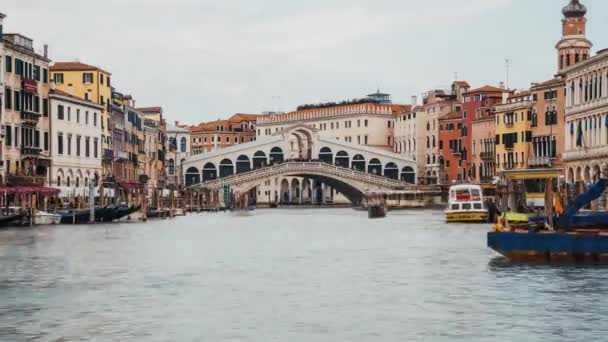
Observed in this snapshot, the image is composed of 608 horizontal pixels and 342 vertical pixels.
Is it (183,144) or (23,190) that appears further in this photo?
(183,144)

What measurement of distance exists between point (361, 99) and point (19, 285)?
87849 millimetres

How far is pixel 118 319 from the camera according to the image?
15688 mm

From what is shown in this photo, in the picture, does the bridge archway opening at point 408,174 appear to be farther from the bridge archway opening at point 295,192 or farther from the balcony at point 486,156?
the bridge archway opening at point 295,192

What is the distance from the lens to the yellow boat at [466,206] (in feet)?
154

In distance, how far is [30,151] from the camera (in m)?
48.1

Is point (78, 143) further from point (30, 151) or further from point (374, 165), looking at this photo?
point (374, 165)

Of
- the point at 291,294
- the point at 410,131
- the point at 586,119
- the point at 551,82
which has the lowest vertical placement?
the point at 291,294

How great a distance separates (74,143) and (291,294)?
3746 cm

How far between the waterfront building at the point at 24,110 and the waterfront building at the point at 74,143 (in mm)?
884

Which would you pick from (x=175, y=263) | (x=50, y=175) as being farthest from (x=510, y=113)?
(x=175, y=263)

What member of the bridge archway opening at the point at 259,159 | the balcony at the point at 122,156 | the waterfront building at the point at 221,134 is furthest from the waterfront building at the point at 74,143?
the waterfront building at the point at 221,134

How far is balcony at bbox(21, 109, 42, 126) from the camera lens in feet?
155

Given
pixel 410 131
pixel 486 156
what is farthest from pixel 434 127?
pixel 486 156

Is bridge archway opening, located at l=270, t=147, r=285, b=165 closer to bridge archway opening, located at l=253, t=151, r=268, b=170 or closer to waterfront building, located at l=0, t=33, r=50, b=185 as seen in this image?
bridge archway opening, located at l=253, t=151, r=268, b=170
